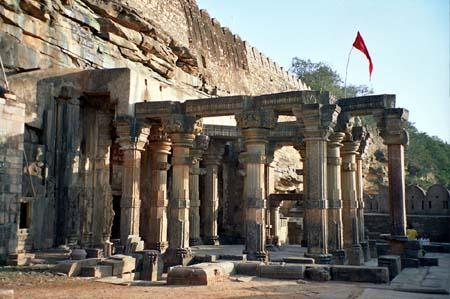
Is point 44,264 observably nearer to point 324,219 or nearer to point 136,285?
point 136,285

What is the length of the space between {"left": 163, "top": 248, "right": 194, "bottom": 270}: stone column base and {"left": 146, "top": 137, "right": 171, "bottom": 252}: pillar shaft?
1.60 meters

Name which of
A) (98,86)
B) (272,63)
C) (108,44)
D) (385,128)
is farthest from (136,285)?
(272,63)

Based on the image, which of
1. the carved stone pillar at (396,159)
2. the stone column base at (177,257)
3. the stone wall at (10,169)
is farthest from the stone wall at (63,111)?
the carved stone pillar at (396,159)

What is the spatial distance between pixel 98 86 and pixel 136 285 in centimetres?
735

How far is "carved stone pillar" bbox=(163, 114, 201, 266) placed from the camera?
45.5 ft

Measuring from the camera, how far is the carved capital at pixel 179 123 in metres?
14.0

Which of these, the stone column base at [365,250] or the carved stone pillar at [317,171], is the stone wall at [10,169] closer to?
the carved stone pillar at [317,171]

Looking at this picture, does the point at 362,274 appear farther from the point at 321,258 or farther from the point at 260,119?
the point at 260,119

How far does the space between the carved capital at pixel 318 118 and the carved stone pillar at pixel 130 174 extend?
497 centimetres

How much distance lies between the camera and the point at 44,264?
11547 mm

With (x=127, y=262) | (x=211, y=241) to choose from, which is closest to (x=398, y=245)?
(x=127, y=262)

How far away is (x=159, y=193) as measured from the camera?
15.7 m

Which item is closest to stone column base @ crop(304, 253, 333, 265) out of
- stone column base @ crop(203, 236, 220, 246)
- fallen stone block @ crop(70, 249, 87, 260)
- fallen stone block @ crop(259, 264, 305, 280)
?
fallen stone block @ crop(259, 264, 305, 280)

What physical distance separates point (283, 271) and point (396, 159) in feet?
19.3
